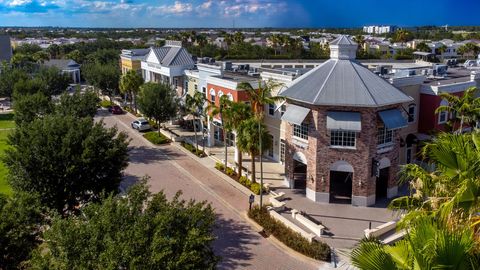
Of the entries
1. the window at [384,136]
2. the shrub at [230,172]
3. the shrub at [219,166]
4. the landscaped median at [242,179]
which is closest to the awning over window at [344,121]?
the window at [384,136]

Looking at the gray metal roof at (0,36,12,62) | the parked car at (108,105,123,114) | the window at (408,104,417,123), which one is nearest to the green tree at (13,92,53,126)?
the parked car at (108,105,123,114)

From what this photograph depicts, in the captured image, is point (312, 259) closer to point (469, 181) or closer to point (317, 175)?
point (317, 175)

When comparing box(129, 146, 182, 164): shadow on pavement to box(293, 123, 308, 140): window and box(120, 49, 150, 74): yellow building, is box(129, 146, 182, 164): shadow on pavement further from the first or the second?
box(120, 49, 150, 74): yellow building

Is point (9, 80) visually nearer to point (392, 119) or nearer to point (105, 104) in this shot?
point (105, 104)

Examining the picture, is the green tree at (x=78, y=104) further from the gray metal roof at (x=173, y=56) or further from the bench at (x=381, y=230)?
the bench at (x=381, y=230)

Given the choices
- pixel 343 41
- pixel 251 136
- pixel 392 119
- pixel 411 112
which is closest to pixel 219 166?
pixel 251 136

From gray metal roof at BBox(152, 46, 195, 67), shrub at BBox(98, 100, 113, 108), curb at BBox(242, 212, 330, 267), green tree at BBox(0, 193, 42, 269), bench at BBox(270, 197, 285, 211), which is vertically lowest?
curb at BBox(242, 212, 330, 267)

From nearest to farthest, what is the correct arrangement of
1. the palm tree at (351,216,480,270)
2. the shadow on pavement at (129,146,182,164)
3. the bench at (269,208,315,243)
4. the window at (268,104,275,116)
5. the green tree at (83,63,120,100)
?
the palm tree at (351,216,480,270), the bench at (269,208,315,243), the window at (268,104,275,116), the shadow on pavement at (129,146,182,164), the green tree at (83,63,120,100)
